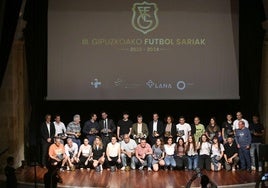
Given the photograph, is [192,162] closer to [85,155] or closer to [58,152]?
[85,155]

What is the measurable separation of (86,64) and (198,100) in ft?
9.26

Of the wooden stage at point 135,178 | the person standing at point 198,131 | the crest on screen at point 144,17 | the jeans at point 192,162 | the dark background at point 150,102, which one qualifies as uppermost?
the crest on screen at point 144,17

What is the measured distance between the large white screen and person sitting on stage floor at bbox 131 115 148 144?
0.65m

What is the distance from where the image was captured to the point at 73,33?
41.6 feet

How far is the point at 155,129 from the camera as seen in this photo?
1241 cm

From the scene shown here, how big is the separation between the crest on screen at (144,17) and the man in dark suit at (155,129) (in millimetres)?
2022

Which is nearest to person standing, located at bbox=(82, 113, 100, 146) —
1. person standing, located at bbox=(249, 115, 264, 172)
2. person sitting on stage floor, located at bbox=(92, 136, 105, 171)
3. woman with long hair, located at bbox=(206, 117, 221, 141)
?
person sitting on stage floor, located at bbox=(92, 136, 105, 171)

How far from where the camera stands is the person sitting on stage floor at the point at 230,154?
12125 mm

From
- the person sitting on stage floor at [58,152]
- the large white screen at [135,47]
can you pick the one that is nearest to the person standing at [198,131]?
the large white screen at [135,47]

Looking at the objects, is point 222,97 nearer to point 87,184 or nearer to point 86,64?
point 86,64

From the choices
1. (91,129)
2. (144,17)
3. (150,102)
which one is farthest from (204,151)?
(144,17)

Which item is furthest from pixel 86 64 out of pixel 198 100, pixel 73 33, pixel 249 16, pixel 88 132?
pixel 249 16

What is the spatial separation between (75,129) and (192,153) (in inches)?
104

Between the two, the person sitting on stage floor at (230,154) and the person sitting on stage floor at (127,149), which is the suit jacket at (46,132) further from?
the person sitting on stage floor at (230,154)
